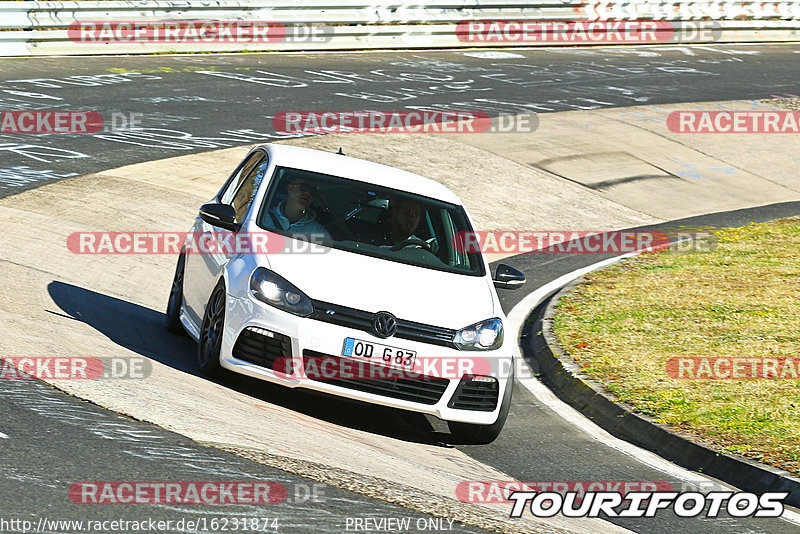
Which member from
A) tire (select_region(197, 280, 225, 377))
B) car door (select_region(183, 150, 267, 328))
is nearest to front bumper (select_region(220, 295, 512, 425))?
tire (select_region(197, 280, 225, 377))

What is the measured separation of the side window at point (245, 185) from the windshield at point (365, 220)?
202 mm

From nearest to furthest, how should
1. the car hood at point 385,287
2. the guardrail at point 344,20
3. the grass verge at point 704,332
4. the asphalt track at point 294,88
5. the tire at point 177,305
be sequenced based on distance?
1. the car hood at point 385,287
2. the grass verge at point 704,332
3. the tire at point 177,305
4. the asphalt track at point 294,88
5. the guardrail at point 344,20

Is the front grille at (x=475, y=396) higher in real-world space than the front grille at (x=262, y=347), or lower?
lower

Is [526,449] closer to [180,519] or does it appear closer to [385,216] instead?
[385,216]

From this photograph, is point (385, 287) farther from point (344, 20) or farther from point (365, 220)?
point (344, 20)

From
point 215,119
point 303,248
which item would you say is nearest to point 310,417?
point 303,248

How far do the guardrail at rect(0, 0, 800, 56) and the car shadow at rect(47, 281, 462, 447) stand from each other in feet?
42.6

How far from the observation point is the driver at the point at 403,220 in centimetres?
848

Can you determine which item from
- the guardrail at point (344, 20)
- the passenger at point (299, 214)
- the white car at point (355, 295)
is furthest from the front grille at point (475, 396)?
the guardrail at point (344, 20)

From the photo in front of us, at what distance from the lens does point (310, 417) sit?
7.70 metres

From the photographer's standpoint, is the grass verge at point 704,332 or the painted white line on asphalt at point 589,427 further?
the grass verge at point 704,332

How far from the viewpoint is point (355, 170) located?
9.02 metres

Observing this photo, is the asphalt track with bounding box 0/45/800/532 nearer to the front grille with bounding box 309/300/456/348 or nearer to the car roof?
the front grille with bounding box 309/300/456/348

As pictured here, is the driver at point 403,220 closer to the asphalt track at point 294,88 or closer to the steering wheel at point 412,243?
the steering wheel at point 412,243
